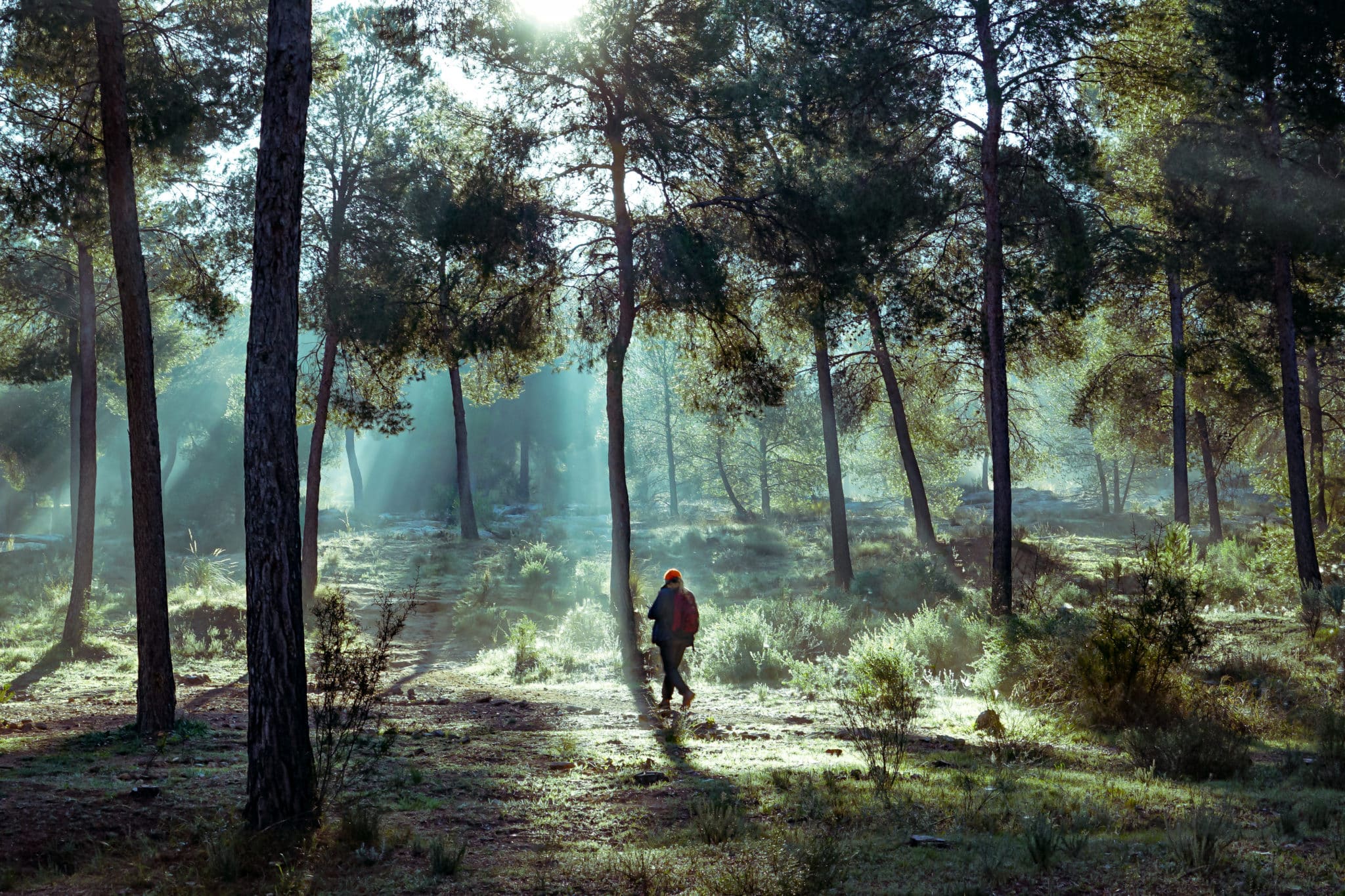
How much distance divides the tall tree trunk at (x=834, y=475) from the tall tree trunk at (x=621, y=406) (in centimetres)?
619

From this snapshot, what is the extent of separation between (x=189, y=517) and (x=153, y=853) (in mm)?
41535

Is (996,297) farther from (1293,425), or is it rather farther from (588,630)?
(588,630)

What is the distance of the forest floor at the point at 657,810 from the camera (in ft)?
15.5

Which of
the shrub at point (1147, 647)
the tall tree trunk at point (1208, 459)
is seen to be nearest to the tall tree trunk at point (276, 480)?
the shrub at point (1147, 647)

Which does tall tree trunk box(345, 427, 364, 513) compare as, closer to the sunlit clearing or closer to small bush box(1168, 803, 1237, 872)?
the sunlit clearing

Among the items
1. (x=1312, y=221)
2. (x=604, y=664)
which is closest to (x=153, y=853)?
(x=604, y=664)

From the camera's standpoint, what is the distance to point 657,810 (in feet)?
21.0

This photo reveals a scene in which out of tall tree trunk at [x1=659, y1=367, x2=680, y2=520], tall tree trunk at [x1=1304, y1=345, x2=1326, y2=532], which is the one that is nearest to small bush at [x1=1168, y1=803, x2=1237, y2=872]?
tall tree trunk at [x1=1304, y1=345, x2=1326, y2=532]

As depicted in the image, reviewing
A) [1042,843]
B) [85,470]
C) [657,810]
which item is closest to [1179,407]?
[657,810]

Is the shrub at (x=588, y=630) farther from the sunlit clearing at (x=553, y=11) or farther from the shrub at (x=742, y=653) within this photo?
the sunlit clearing at (x=553, y=11)

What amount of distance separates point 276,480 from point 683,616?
22.1 ft

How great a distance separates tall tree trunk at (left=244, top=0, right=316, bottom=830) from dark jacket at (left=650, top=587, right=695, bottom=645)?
6.18 meters

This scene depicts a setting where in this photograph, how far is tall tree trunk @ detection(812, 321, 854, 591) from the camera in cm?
2097

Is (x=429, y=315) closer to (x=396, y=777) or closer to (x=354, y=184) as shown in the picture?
(x=354, y=184)
